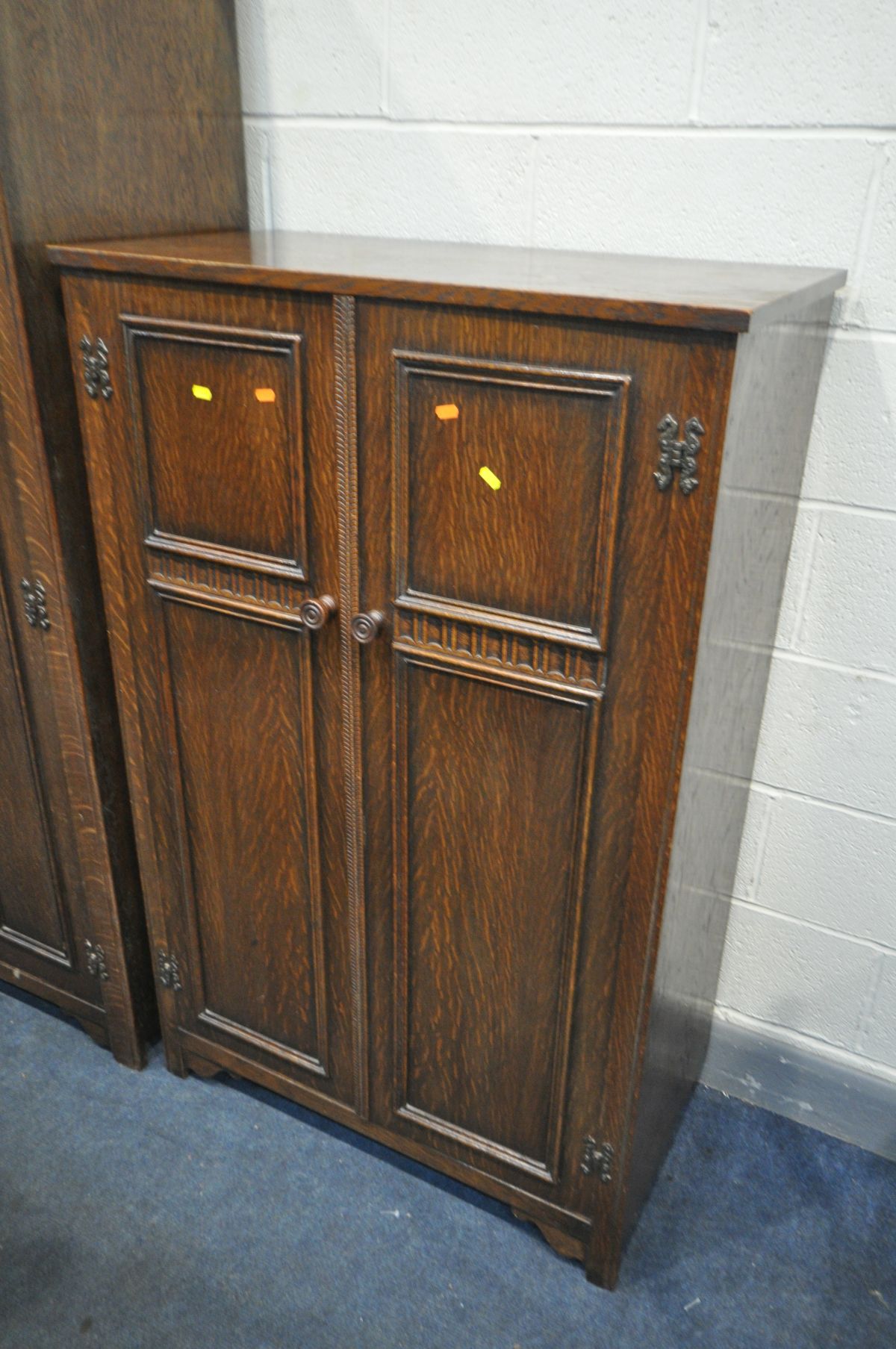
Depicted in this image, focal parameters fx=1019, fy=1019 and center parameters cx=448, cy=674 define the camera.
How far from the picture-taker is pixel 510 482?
975 mm

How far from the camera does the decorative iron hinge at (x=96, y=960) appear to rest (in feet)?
5.16

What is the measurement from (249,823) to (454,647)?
1.45 ft

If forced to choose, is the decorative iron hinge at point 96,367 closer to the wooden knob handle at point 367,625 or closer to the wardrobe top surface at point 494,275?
the wardrobe top surface at point 494,275

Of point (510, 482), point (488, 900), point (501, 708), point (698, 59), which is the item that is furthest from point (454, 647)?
point (698, 59)

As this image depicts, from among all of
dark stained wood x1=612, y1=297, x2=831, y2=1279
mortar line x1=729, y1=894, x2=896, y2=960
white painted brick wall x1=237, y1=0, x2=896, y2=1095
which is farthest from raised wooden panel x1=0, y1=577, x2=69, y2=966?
mortar line x1=729, y1=894, x2=896, y2=960

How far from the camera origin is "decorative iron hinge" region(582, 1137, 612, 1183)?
1218 millimetres

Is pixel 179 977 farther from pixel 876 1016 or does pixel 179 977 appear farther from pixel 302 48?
pixel 302 48

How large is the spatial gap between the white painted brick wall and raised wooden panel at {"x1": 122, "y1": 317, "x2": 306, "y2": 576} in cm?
47

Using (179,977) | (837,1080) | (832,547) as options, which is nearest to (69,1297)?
(179,977)

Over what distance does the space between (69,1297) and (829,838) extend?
3.85ft

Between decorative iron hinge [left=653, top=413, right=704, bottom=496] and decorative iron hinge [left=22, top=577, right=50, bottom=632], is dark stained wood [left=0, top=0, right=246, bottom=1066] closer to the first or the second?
decorative iron hinge [left=22, top=577, right=50, bottom=632]

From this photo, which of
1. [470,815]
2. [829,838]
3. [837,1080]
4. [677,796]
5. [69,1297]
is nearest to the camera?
[677,796]

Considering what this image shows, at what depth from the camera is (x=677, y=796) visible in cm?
102

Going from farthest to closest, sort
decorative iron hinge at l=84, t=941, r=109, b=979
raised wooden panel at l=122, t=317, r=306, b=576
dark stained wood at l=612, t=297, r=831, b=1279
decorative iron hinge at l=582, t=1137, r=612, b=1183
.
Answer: decorative iron hinge at l=84, t=941, r=109, b=979 < decorative iron hinge at l=582, t=1137, r=612, b=1183 < raised wooden panel at l=122, t=317, r=306, b=576 < dark stained wood at l=612, t=297, r=831, b=1279
